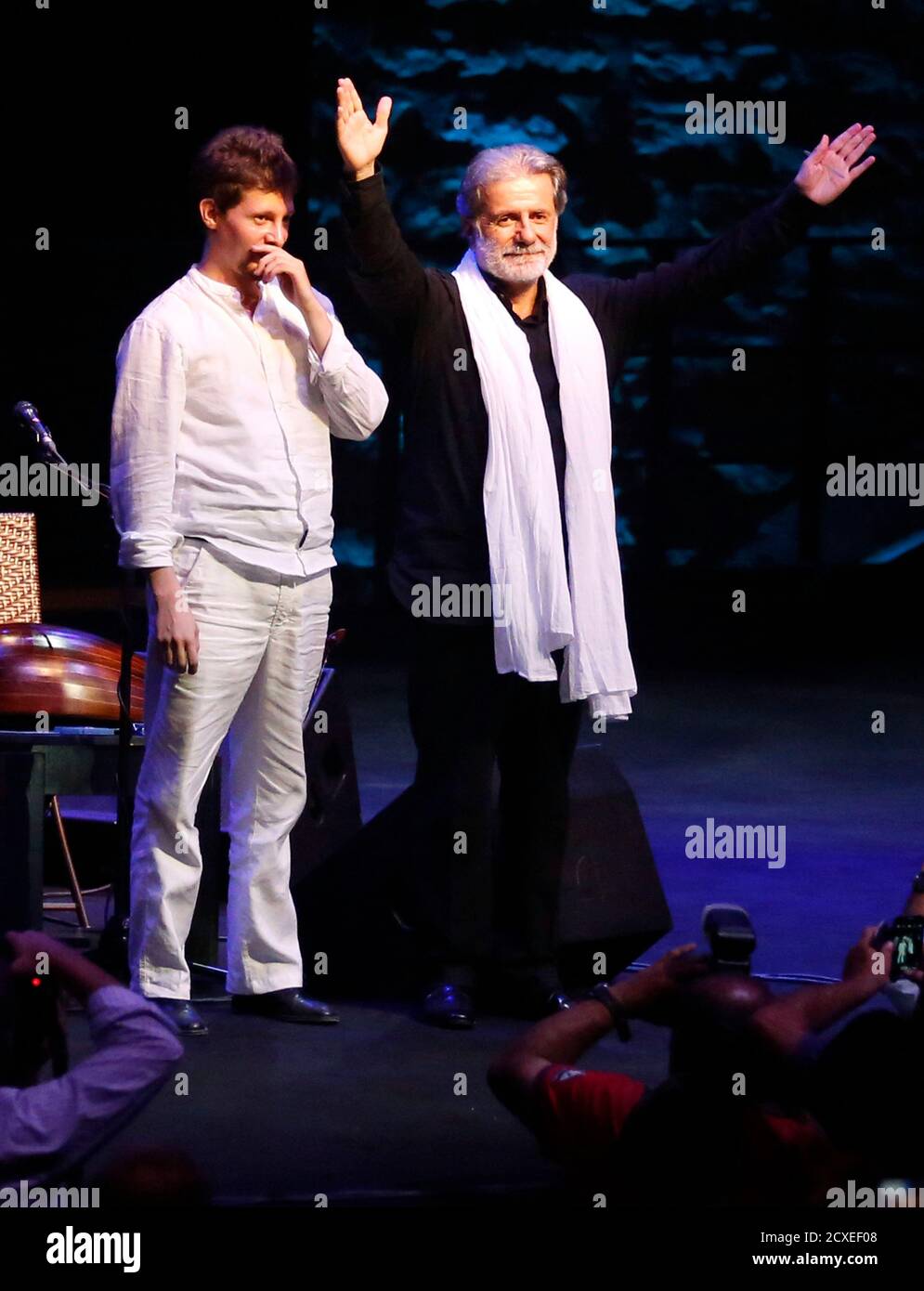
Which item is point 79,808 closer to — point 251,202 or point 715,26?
point 251,202

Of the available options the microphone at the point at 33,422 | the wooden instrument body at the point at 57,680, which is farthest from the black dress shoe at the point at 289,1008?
the microphone at the point at 33,422

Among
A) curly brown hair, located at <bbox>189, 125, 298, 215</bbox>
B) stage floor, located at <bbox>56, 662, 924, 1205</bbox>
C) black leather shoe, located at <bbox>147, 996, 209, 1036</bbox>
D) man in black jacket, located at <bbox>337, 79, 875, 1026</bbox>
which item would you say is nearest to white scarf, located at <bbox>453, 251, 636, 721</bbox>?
man in black jacket, located at <bbox>337, 79, 875, 1026</bbox>

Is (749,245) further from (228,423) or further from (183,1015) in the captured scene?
(183,1015)

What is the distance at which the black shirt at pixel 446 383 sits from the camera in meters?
3.74

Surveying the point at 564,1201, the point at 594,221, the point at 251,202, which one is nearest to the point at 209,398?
the point at 251,202

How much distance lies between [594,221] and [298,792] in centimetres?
639

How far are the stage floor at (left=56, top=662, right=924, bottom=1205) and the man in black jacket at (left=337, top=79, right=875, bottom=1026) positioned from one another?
0.92 feet

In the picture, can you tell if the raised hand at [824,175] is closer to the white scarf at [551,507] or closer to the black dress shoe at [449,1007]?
the white scarf at [551,507]

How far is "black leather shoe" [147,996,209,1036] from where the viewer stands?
3598 millimetres

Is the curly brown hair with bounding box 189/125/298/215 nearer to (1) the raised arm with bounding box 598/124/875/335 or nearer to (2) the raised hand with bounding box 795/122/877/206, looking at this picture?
(1) the raised arm with bounding box 598/124/875/335

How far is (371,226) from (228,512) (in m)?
0.59

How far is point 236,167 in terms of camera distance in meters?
3.52

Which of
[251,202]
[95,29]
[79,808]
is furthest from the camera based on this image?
[95,29]

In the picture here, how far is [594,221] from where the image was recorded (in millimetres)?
9594
